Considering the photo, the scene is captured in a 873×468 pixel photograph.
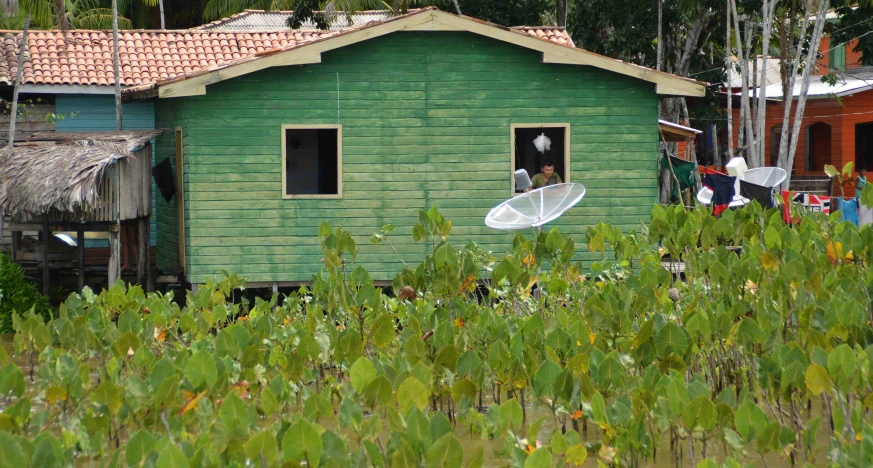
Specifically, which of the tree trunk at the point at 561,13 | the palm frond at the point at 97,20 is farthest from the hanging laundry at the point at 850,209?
the palm frond at the point at 97,20

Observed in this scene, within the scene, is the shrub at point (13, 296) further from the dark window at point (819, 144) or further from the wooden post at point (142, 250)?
the dark window at point (819, 144)

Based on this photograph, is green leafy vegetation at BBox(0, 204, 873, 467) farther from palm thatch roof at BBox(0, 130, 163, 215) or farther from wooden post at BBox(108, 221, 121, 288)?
wooden post at BBox(108, 221, 121, 288)

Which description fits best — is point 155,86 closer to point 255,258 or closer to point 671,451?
point 255,258

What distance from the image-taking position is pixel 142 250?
14.9 metres

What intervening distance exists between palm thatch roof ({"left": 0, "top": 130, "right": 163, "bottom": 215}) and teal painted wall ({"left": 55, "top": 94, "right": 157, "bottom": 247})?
3.32 meters

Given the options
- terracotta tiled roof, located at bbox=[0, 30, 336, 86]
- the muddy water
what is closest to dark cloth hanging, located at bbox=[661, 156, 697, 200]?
terracotta tiled roof, located at bbox=[0, 30, 336, 86]

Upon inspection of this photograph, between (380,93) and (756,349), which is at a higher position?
(380,93)

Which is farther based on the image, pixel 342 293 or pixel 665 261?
pixel 665 261

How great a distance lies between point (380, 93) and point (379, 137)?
552mm

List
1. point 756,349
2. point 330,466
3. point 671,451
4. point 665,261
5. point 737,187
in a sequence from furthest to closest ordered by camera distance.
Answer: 1. point 737,187
2. point 665,261
3. point 756,349
4. point 671,451
5. point 330,466

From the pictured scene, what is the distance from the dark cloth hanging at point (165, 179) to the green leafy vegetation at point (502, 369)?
4180mm

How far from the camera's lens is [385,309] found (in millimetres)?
10156

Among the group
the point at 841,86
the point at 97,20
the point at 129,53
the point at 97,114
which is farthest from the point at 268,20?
the point at 841,86

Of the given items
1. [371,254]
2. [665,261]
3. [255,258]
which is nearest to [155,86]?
[255,258]
